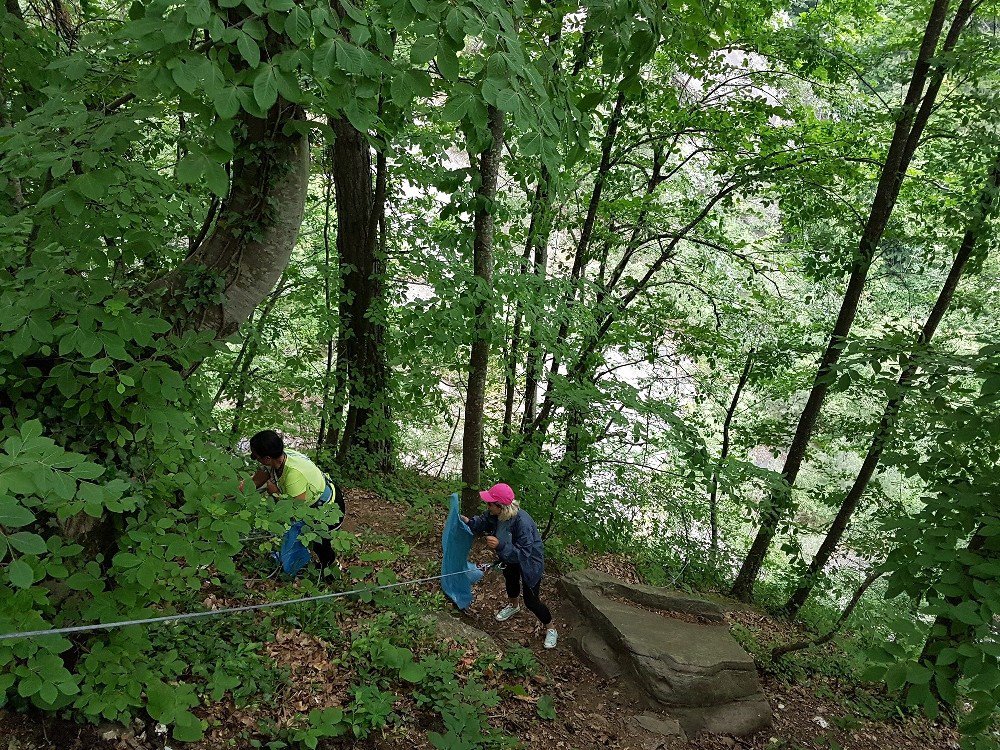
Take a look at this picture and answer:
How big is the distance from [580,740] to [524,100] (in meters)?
4.48

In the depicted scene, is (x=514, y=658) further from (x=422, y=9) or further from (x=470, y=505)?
(x=422, y=9)

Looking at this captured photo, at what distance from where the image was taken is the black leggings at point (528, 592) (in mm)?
5750

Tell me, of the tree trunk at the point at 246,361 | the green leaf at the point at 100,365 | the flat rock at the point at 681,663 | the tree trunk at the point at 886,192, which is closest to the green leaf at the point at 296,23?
the green leaf at the point at 100,365

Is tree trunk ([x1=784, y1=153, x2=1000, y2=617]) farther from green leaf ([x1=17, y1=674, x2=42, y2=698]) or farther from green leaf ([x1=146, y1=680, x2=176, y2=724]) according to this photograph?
green leaf ([x1=17, y1=674, x2=42, y2=698])

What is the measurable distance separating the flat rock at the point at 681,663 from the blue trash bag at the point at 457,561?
1225 mm

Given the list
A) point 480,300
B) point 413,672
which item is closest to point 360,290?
point 480,300

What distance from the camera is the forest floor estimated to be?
344cm

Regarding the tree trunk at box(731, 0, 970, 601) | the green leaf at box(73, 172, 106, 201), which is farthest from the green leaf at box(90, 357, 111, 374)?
the tree trunk at box(731, 0, 970, 601)

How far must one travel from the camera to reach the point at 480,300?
220 inches

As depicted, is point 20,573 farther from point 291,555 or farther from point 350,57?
point 291,555

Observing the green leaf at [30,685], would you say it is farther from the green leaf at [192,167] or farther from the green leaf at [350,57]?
the green leaf at [350,57]

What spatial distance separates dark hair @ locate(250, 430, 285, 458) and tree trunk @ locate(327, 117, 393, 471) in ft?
9.25

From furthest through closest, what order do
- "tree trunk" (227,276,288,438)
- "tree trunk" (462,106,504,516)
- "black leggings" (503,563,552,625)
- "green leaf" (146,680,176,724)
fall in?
1. "tree trunk" (227,276,288,438)
2. "black leggings" (503,563,552,625)
3. "tree trunk" (462,106,504,516)
4. "green leaf" (146,680,176,724)

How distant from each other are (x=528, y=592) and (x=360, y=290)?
4.13m
